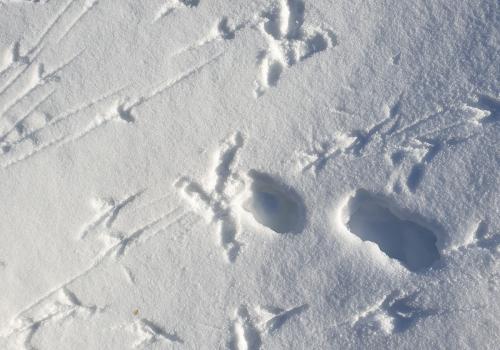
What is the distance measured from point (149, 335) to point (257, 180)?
1.26ft

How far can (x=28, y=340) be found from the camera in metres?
1.17

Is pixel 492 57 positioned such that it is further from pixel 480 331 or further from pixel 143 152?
pixel 143 152

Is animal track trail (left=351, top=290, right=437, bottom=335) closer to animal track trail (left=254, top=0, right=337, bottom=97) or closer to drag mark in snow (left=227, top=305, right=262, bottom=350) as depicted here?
drag mark in snow (left=227, top=305, right=262, bottom=350)

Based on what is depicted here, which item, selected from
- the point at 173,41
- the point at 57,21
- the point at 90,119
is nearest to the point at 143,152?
the point at 90,119

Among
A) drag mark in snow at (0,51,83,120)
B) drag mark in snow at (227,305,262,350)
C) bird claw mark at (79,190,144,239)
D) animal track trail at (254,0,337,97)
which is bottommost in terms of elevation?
drag mark in snow at (227,305,262,350)

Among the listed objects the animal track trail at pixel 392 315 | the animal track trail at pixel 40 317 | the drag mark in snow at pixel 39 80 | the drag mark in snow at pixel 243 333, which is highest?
the drag mark in snow at pixel 39 80

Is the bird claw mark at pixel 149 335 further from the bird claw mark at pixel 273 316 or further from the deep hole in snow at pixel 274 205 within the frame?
the deep hole in snow at pixel 274 205

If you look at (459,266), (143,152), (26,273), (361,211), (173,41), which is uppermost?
(173,41)

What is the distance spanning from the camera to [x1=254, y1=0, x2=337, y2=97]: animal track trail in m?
1.18

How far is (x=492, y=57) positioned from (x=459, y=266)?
1.41ft

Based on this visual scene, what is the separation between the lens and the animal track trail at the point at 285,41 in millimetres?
1182

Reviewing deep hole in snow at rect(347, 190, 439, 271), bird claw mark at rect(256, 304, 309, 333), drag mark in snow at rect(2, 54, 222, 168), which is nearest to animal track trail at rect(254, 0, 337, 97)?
drag mark in snow at rect(2, 54, 222, 168)

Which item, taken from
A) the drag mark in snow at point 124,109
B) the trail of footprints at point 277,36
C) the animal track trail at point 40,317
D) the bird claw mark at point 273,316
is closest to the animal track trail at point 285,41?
the trail of footprints at point 277,36

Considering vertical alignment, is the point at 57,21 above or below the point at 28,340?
above
